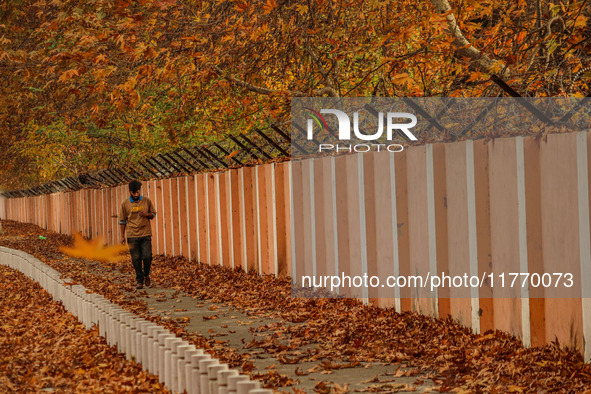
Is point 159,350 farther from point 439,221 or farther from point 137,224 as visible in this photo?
point 137,224

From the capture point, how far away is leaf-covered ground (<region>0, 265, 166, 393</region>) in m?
7.14

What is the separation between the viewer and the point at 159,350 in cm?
700

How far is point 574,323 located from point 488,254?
59.1 inches

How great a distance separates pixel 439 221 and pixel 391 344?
1.58 m

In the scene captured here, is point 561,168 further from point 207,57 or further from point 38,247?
point 38,247

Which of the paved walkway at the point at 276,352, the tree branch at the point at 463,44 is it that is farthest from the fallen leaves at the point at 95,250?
the tree branch at the point at 463,44

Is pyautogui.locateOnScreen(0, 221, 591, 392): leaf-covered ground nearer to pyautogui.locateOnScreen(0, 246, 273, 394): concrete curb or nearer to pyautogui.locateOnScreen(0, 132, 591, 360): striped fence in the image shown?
pyautogui.locateOnScreen(0, 132, 591, 360): striped fence

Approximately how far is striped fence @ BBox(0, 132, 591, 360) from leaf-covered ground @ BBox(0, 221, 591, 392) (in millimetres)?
199

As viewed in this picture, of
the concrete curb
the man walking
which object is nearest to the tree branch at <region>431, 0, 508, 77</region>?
the concrete curb

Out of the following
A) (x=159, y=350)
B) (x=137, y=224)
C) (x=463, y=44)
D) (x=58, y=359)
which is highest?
(x=463, y=44)

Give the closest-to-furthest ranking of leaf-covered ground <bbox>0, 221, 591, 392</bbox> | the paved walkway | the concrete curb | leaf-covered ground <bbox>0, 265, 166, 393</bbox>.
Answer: the concrete curb < leaf-covered ground <bbox>0, 221, 591, 392</bbox> < the paved walkway < leaf-covered ground <bbox>0, 265, 166, 393</bbox>

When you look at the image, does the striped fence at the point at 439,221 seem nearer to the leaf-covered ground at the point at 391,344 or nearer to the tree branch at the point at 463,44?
the leaf-covered ground at the point at 391,344

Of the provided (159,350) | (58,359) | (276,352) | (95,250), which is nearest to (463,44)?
(276,352)

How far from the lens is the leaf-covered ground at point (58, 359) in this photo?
281 inches
